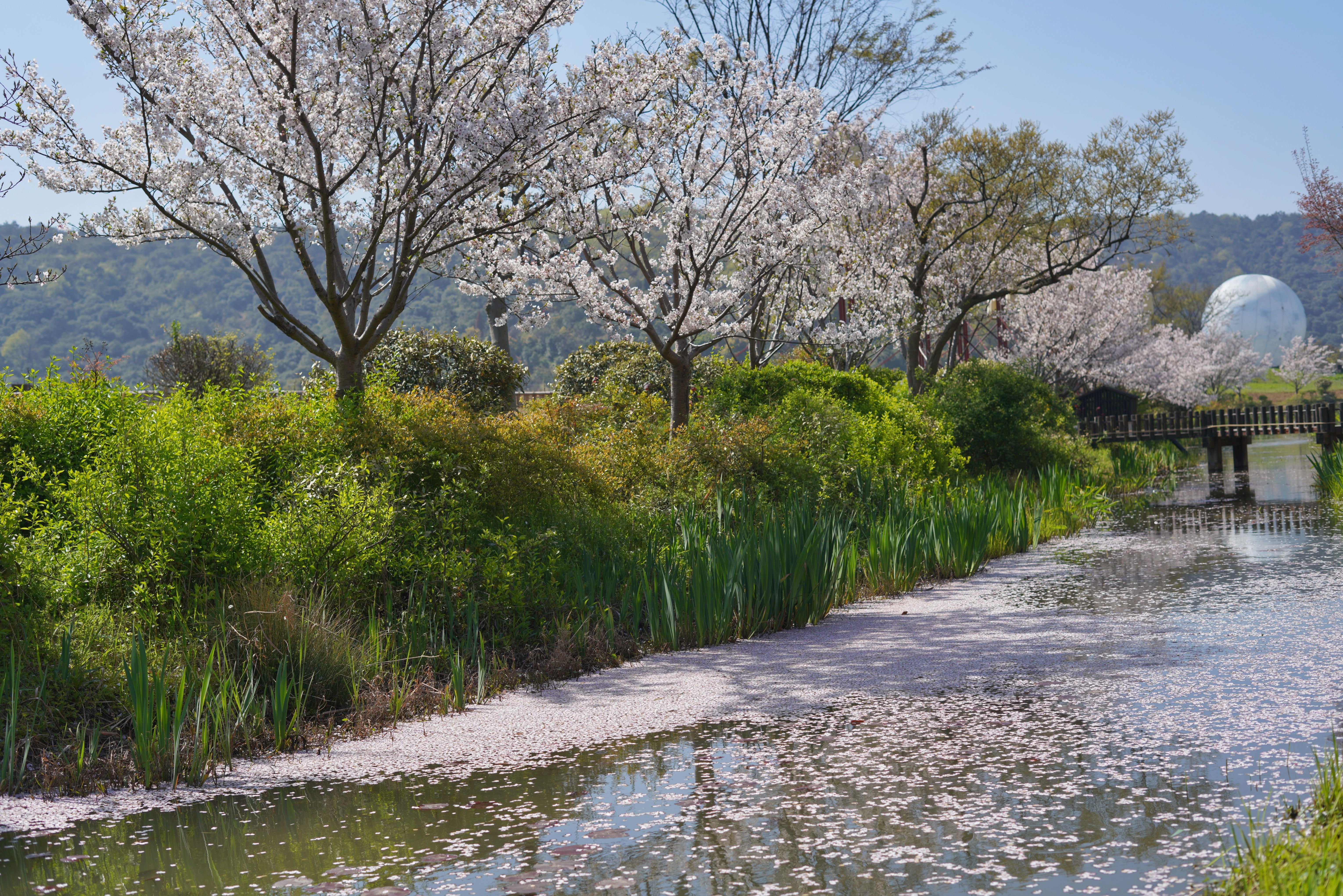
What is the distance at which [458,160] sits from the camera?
9.45 metres

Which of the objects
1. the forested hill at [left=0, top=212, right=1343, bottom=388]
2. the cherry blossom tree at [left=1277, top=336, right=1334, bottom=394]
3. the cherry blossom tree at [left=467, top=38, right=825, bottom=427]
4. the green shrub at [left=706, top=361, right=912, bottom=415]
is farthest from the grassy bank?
the cherry blossom tree at [left=1277, top=336, right=1334, bottom=394]

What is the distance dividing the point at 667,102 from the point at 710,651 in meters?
9.35

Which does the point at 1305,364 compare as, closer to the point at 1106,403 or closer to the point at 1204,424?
the point at 1106,403

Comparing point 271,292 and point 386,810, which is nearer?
point 386,810

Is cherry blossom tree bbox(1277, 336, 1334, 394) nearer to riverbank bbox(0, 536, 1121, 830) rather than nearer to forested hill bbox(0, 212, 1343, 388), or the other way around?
forested hill bbox(0, 212, 1343, 388)

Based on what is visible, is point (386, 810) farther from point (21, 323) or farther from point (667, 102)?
point (21, 323)

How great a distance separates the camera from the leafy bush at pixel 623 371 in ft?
62.1

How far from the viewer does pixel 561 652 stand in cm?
673

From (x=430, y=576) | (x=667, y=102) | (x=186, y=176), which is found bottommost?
(x=430, y=576)

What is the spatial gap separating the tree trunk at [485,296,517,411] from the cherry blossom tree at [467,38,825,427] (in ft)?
17.2

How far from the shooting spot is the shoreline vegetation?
532 cm

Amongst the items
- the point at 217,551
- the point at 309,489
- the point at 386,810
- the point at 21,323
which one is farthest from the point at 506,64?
the point at 21,323

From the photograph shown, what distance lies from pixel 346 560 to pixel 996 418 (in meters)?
13.5

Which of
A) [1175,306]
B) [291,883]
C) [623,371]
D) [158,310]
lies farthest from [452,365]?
[158,310]
